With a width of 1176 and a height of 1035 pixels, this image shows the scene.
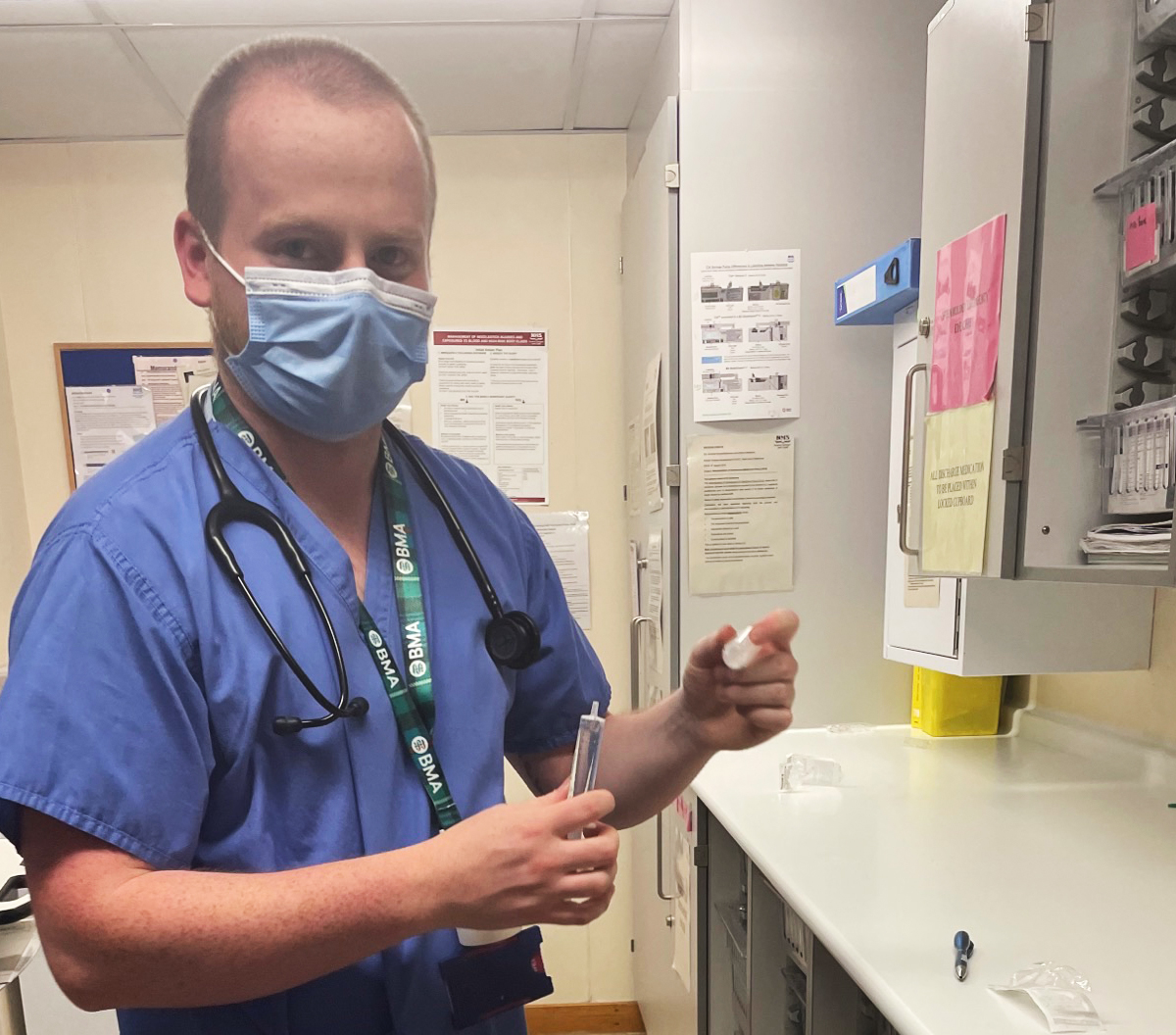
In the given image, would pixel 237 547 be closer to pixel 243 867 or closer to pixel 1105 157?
pixel 243 867

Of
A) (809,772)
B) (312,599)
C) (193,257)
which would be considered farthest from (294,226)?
(809,772)

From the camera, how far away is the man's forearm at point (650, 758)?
810 mm

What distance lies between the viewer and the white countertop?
72 centimetres

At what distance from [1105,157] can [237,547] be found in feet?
3.57

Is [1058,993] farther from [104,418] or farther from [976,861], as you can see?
[104,418]

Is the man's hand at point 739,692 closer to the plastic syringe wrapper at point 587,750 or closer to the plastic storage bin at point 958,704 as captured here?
the plastic syringe wrapper at point 587,750

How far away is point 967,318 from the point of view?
1074mm

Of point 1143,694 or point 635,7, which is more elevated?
point 635,7

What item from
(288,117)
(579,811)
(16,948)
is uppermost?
(288,117)

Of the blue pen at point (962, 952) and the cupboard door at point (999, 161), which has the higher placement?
the cupboard door at point (999, 161)

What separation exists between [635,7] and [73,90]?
1332 millimetres

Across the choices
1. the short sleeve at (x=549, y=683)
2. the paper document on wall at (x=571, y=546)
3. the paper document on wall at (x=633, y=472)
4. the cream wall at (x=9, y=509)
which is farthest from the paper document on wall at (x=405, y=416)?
the short sleeve at (x=549, y=683)

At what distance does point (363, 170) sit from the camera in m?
0.66

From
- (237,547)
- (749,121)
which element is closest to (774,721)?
(237,547)
